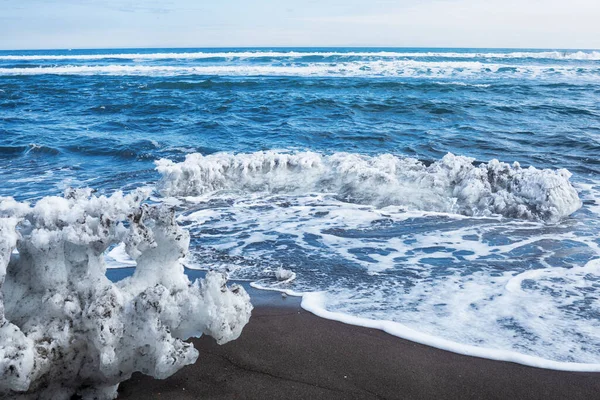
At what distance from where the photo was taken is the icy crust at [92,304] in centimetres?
209

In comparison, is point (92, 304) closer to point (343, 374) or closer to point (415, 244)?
point (343, 374)

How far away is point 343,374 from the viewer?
264cm

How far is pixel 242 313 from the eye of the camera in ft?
7.89

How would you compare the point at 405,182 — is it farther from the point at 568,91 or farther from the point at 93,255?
the point at 568,91

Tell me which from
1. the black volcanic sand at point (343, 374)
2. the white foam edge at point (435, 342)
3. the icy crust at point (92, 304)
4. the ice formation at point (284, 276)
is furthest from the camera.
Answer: the ice formation at point (284, 276)

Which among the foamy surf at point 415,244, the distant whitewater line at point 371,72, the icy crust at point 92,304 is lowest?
the foamy surf at point 415,244

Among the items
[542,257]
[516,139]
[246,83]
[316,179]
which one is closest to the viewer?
[542,257]

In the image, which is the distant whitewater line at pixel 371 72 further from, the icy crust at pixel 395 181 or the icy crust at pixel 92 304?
the icy crust at pixel 92 304

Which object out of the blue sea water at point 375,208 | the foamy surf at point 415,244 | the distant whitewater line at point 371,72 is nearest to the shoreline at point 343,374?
the foamy surf at point 415,244

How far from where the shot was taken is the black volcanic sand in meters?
2.47

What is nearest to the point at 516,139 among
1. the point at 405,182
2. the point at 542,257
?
the point at 405,182

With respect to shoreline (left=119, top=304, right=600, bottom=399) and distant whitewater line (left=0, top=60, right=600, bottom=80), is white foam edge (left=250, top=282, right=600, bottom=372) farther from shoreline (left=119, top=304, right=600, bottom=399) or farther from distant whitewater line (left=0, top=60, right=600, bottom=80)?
distant whitewater line (left=0, top=60, right=600, bottom=80)

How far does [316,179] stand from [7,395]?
5475mm

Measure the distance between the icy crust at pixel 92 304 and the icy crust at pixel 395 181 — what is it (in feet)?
13.2
